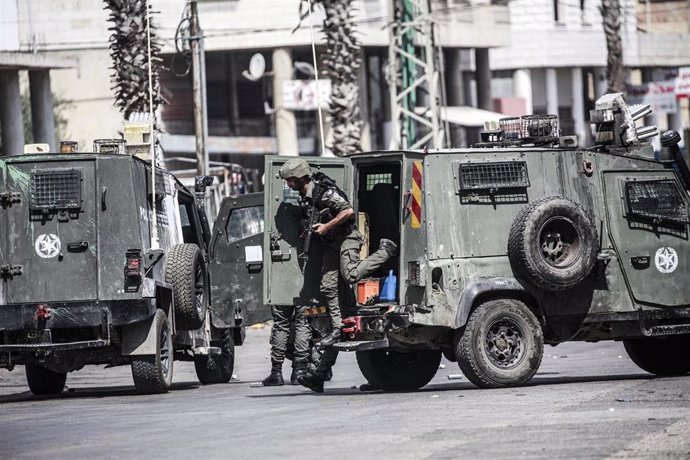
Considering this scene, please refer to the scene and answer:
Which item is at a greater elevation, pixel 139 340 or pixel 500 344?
pixel 139 340

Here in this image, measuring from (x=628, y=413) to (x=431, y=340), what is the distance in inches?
118

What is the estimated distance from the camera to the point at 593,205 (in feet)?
47.8

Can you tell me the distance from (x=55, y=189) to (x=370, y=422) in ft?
16.8

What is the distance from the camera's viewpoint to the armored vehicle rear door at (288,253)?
1473cm

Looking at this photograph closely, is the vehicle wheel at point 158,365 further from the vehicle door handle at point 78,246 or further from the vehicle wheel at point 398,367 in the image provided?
the vehicle wheel at point 398,367

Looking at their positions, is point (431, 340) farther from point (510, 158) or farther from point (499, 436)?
point (499, 436)

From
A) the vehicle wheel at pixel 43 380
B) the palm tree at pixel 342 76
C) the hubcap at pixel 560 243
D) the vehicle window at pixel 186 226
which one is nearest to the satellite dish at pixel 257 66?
the palm tree at pixel 342 76

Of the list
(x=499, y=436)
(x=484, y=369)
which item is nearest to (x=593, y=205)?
(x=484, y=369)

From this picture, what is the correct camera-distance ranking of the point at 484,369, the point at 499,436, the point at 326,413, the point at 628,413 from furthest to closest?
the point at 484,369, the point at 326,413, the point at 628,413, the point at 499,436

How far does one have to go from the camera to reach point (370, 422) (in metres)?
11.3

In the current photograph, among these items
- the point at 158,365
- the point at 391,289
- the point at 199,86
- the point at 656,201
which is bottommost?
the point at 158,365

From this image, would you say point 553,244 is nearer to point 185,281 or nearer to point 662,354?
point 662,354

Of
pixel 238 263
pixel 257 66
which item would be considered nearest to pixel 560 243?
pixel 238 263

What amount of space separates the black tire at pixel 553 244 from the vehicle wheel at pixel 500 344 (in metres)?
0.35
